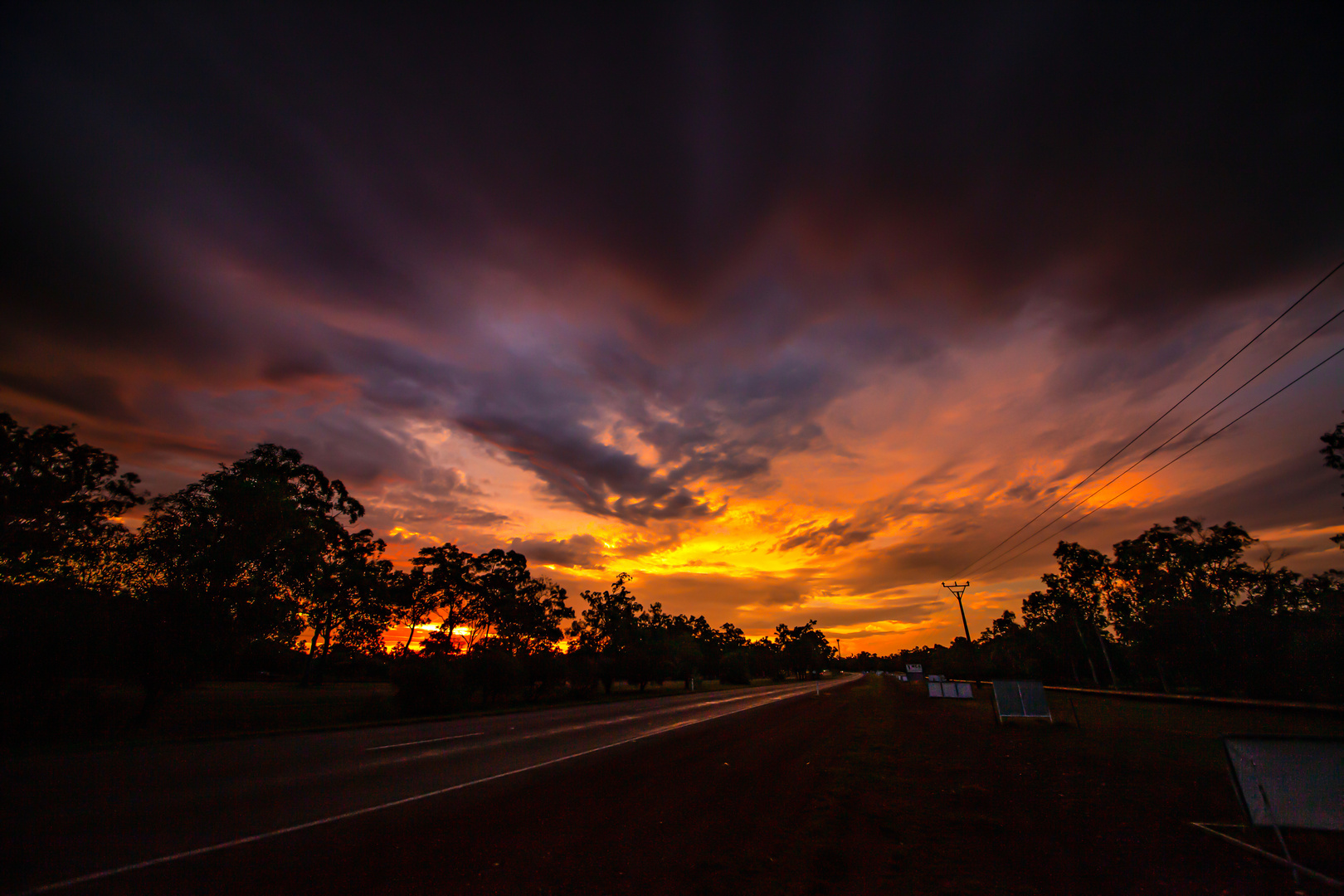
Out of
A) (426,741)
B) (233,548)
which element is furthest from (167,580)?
(426,741)

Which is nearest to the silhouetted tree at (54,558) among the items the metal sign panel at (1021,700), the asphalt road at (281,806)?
the asphalt road at (281,806)

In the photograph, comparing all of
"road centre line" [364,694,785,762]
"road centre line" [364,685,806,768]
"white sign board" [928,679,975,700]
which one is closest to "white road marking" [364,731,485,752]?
"road centre line" [364,694,785,762]

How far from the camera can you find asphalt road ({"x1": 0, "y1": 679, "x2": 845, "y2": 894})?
17.7 ft

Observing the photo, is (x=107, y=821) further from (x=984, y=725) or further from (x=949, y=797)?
(x=984, y=725)

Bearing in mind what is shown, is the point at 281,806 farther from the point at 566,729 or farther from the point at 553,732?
the point at 566,729

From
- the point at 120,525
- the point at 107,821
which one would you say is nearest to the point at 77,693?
the point at 120,525

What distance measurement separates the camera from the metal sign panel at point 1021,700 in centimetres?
1969

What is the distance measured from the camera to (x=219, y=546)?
75.9 feet

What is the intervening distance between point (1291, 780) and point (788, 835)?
6105 mm

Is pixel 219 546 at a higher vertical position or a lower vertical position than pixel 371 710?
higher

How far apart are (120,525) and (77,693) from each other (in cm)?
1121

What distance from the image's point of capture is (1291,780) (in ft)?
20.2

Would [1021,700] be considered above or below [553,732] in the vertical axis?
above

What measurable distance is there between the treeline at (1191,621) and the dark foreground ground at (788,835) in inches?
1326
